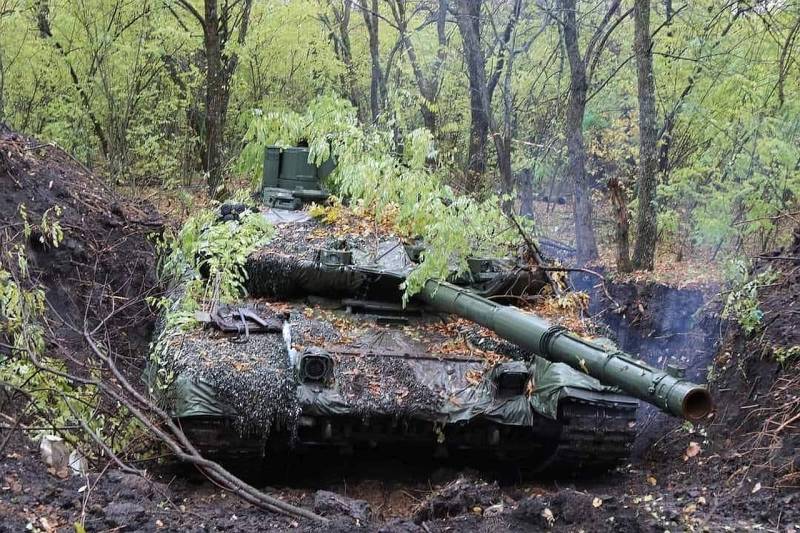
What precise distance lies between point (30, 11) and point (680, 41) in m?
12.3

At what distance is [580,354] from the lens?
5770 mm

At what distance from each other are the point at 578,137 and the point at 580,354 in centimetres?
1109

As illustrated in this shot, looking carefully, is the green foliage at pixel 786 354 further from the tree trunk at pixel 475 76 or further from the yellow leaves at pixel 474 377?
the tree trunk at pixel 475 76

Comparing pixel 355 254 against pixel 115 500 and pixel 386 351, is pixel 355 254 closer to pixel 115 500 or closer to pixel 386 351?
pixel 386 351

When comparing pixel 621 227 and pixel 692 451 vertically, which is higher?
pixel 621 227

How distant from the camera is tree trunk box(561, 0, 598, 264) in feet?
52.6

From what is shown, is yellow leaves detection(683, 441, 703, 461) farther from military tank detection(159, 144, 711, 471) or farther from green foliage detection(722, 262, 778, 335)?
green foliage detection(722, 262, 778, 335)

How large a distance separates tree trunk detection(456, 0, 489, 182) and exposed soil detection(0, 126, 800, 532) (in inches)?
262

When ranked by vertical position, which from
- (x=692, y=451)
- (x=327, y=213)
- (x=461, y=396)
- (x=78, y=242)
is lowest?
(x=692, y=451)

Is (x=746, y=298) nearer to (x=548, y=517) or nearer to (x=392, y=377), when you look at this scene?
(x=392, y=377)

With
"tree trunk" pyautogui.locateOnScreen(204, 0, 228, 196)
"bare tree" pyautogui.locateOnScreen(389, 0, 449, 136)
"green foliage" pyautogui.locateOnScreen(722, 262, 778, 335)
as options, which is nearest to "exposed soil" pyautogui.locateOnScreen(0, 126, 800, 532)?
"green foliage" pyautogui.locateOnScreen(722, 262, 778, 335)

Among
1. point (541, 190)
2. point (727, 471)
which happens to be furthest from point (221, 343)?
point (541, 190)

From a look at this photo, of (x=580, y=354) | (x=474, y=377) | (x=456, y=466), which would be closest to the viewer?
(x=580, y=354)

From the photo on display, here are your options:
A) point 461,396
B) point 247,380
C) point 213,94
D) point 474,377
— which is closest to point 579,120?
point 213,94
